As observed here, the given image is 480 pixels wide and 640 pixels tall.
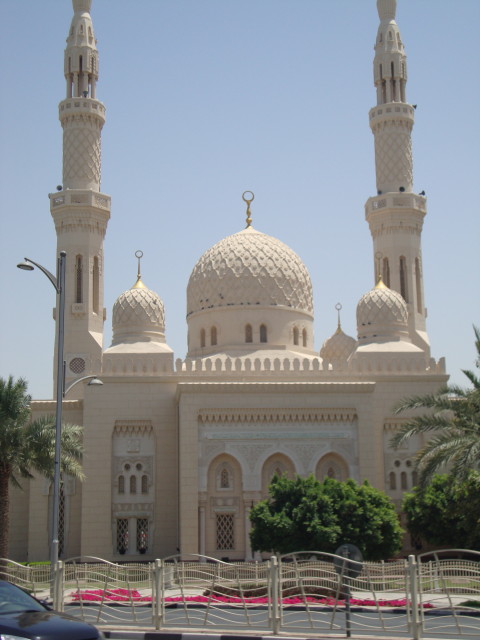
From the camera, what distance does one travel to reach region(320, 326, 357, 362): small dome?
35.7 m

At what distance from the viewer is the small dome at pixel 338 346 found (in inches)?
1404

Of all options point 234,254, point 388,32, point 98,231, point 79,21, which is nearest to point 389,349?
point 234,254

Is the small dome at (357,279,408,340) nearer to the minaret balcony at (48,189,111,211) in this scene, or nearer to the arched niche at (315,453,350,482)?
the arched niche at (315,453,350,482)

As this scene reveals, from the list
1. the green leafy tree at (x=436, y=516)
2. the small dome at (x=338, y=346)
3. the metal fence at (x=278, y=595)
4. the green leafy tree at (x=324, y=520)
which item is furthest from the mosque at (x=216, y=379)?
the metal fence at (x=278, y=595)

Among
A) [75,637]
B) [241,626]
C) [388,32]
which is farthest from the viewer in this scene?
[388,32]

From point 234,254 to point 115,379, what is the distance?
723 centimetres

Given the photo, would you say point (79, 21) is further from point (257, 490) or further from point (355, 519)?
point (355, 519)

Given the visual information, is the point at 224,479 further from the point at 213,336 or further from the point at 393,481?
the point at 213,336

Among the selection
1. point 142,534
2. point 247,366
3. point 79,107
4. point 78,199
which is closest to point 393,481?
point 247,366

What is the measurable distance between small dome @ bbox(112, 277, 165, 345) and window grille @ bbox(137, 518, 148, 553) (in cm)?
621

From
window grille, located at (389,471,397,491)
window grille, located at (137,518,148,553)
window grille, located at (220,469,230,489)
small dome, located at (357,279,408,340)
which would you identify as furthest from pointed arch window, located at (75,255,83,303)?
window grille, located at (389,471,397,491)

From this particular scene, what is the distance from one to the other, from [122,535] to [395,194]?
1603 centimetres

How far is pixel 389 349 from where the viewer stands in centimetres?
3041

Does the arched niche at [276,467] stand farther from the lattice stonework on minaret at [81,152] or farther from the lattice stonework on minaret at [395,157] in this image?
the lattice stonework on minaret at [81,152]
